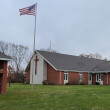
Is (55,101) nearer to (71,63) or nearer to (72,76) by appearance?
(72,76)

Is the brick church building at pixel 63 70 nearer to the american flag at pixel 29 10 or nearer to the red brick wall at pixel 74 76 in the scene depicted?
the red brick wall at pixel 74 76

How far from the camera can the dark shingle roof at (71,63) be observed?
37391 mm

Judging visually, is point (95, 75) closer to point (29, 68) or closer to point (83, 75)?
point (83, 75)

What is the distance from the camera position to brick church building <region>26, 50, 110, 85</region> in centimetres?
3675

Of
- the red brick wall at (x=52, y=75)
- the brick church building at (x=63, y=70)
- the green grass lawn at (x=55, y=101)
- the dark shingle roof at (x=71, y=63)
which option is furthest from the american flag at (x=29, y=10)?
the red brick wall at (x=52, y=75)

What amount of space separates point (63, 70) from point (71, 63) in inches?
164

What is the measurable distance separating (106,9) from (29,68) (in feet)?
79.4

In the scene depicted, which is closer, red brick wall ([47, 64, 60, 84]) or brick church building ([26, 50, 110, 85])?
red brick wall ([47, 64, 60, 84])

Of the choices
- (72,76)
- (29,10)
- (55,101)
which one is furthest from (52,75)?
(55,101)

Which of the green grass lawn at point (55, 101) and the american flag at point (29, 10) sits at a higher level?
the american flag at point (29, 10)

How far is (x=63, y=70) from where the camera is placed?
3628cm

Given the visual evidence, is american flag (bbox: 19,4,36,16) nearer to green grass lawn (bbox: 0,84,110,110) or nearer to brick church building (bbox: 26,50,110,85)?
green grass lawn (bbox: 0,84,110,110)

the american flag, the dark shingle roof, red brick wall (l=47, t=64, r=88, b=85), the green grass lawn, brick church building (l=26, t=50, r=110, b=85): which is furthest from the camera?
the dark shingle roof

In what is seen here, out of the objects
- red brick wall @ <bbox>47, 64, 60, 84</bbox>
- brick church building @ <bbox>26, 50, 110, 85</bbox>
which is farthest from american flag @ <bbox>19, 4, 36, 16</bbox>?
red brick wall @ <bbox>47, 64, 60, 84</bbox>
